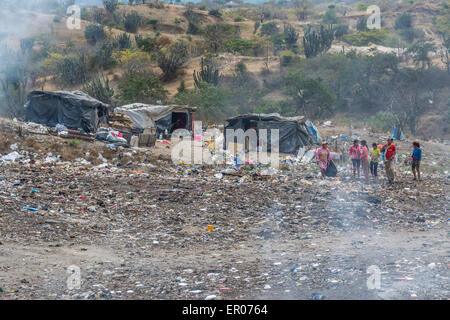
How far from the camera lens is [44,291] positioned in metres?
4.30

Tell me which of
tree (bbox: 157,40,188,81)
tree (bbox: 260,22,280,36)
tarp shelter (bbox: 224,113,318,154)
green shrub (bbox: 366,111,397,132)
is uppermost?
tree (bbox: 260,22,280,36)

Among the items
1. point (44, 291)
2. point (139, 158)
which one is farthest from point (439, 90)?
point (44, 291)

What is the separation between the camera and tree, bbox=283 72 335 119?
24.7 meters

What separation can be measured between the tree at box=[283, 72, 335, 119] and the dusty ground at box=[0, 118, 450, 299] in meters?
14.5

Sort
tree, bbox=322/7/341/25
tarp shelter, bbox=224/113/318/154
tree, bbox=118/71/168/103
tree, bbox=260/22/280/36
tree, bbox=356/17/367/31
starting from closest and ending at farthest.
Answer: tarp shelter, bbox=224/113/318/154, tree, bbox=118/71/168/103, tree, bbox=260/22/280/36, tree, bbox=356/17/367/31, tree, bbox=322/7/341/25

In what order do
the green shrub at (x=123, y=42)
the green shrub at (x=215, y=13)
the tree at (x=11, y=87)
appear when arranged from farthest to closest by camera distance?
the green shrub at (x=215, y=13)
the green shrub at (x=123, y=42)
the tree at (x=11, y=87)

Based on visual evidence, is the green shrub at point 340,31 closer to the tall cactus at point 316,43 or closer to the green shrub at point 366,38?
the green shrub at point 366,38

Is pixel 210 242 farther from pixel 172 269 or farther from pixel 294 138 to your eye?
pixel 294 138

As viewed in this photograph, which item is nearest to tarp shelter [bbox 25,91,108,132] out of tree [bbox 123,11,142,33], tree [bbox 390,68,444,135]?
tree [bbox 390,68,444,135]

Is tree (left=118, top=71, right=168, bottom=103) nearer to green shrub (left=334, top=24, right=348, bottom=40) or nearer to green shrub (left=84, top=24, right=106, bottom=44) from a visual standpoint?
green shrub (left=84, top=24, right=106, bottom=44)

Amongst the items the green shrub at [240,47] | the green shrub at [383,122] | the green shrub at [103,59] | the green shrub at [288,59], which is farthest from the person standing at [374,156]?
the green shrub at [240,47]

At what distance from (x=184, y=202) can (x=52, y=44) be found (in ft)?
118

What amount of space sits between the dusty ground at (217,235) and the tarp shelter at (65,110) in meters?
5.76

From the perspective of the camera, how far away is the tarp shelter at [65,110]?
16281 mm
